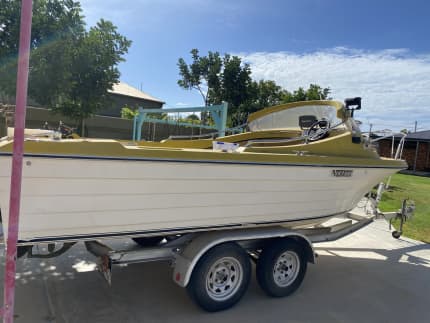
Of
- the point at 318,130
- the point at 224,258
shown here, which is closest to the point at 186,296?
the point at 224,258

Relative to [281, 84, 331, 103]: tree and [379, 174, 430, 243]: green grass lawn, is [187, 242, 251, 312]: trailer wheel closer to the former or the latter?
[379, 174, 430, 243]: green grass lawn

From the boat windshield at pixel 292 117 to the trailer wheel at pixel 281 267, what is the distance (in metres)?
1.77

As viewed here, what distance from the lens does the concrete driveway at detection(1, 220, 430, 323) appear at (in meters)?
3.21

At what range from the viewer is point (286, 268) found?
3.83 meters

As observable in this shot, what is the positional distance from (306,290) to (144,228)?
2.10 meters

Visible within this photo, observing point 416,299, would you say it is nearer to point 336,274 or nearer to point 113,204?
point 336,274

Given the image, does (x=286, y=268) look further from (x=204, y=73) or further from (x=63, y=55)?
(x=204, y=73)

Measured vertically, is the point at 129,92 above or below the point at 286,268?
above

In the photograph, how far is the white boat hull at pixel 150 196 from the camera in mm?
2457

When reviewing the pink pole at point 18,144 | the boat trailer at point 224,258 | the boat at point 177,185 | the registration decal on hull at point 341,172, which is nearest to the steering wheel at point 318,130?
the boat at point 177,185

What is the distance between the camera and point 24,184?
2.38 meters

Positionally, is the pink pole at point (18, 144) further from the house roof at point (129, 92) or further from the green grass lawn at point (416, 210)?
the house roof at point (129, 92)

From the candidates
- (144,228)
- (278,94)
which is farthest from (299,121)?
(278,94)

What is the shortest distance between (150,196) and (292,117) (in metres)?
2.94
